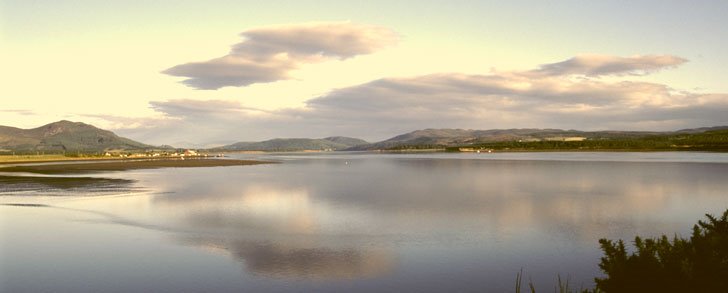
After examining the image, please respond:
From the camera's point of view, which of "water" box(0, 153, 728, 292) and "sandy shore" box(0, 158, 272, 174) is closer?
"water" box(0, 153, 728, 292)

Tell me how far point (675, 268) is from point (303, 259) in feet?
44.7

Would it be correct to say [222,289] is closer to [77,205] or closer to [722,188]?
[77,205]

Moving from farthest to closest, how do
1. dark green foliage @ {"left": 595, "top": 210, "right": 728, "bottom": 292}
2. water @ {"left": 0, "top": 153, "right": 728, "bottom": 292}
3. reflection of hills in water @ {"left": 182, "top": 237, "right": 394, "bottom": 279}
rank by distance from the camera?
reflection of hills in water @ {"left": 182, "top": 237, "right": 394, "bottom": 279} → water @ {"left": 0, "top": 153, "right": 728, "bottom": 292} → dark green foliage @ {"left": 595, "top": 210, "right": 728, "bottom": 292}

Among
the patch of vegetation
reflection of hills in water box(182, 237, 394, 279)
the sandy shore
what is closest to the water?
reflection of hills in water box(182, 237, 394, 279)

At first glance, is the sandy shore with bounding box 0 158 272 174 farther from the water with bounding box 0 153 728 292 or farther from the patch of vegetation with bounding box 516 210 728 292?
the patch of vegetation with bounding box 516 210 728 292

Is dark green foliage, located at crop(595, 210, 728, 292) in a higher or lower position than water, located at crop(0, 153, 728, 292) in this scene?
higher

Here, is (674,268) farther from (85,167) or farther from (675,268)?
(85,167)

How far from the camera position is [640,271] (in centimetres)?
1068

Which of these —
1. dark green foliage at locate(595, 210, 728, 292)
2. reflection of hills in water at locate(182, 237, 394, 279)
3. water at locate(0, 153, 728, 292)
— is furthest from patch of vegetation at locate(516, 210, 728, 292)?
reflection of hills in water at locate(182, 237, 394, 279)

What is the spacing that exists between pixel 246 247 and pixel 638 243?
671 inches

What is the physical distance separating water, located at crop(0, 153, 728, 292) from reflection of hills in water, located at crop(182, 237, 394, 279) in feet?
0.24

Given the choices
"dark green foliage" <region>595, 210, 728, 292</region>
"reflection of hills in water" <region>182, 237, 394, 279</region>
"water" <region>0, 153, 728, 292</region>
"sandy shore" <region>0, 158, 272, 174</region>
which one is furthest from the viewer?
"sandy shore" <region>0, 158, 272, 174</region>

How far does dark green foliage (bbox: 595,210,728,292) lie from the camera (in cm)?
1013

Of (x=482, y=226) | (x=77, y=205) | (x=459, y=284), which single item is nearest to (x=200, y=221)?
(x=77, y=205)
